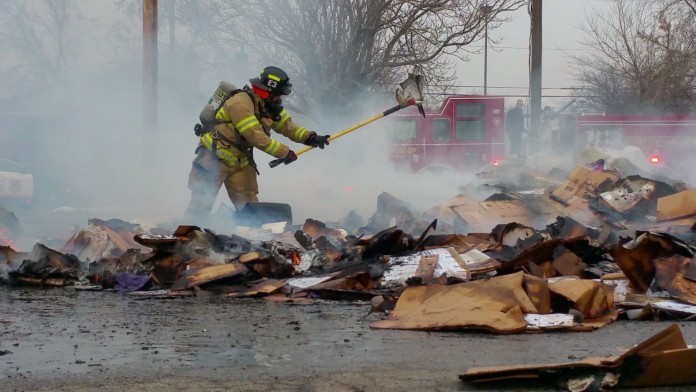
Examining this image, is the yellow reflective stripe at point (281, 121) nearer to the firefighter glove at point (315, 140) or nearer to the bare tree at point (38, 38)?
the firefighter glove at point (315, 140)

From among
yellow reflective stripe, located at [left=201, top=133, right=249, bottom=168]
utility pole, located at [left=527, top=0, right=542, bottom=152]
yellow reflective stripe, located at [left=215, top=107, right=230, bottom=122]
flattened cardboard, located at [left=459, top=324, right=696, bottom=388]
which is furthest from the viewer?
utility pole, located at [left=527, top=0, right=542, bottom=152]

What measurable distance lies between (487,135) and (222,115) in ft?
33.8

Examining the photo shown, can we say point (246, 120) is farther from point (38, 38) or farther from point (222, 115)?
point (38, 38)

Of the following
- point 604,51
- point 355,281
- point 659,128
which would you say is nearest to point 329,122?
point 659,128

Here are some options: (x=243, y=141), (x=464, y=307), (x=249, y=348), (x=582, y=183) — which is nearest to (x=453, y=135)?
(x=582, y=183)

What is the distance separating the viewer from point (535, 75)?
18.2 meters

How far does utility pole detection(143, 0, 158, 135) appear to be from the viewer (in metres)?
13.5

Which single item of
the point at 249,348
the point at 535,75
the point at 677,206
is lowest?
the point at 249,348

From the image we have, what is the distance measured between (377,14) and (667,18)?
11939mm

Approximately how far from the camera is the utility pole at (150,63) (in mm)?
13539

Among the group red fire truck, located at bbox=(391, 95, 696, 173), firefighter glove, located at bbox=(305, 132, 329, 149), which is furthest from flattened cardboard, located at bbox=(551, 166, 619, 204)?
red fire truck, located at bbox=(391, 95, 696, 173)

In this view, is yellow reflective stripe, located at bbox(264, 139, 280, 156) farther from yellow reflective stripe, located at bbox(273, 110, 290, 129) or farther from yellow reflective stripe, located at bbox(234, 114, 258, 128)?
yellow reflective stripe, located at bbox(273, 110, 290, 129)

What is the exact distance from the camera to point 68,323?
4.77 metres

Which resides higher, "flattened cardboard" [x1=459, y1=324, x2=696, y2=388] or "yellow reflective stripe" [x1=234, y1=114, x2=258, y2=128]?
"yellow reflective stripe" [x1=234, y1=114, x2=258, y2=128]
